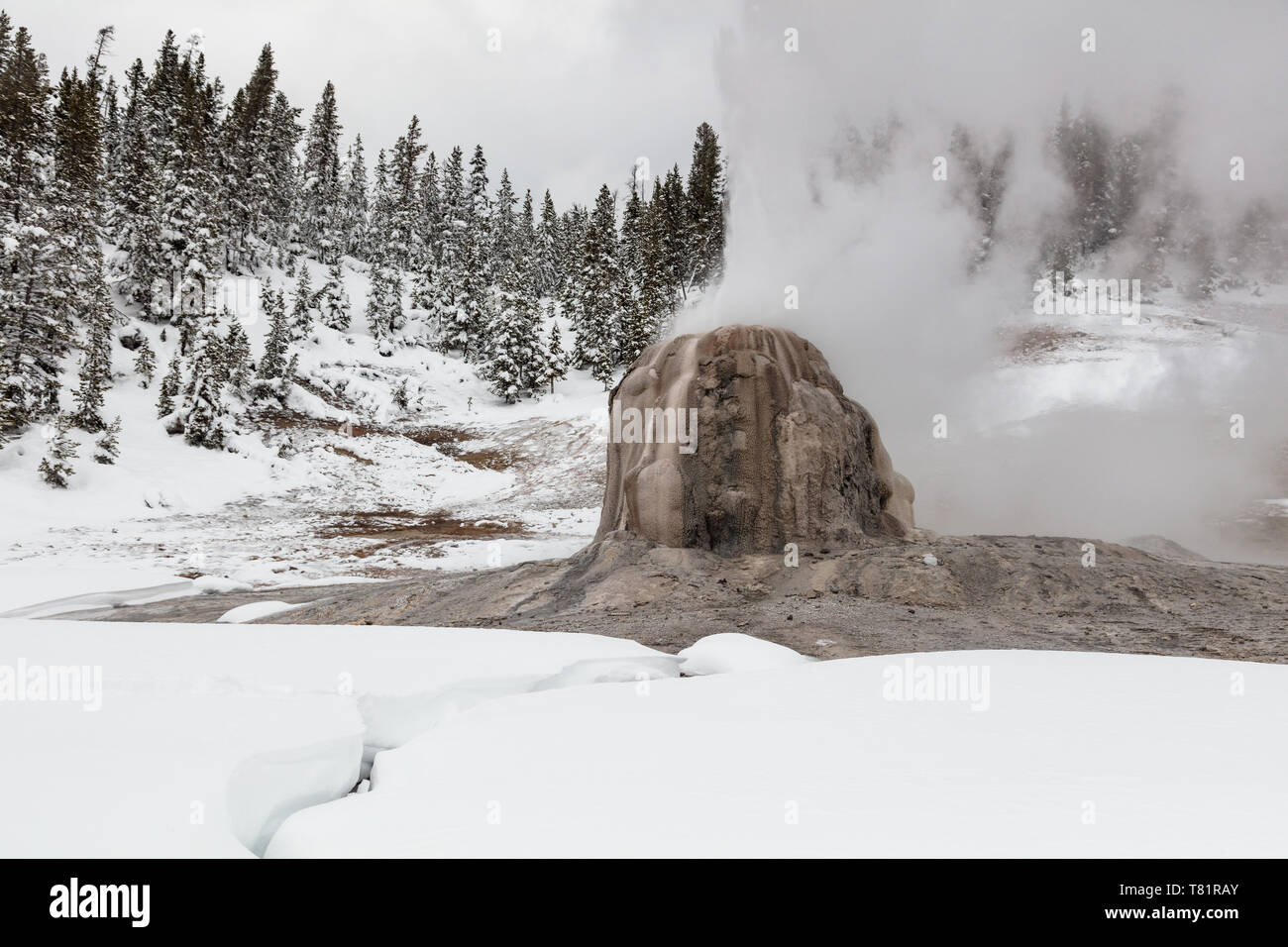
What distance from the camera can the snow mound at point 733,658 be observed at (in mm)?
6020

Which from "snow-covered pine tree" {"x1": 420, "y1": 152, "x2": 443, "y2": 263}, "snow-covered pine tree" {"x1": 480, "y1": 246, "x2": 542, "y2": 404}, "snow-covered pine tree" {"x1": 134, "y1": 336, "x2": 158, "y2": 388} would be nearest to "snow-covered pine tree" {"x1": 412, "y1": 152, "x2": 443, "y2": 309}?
"snow-covered pine tree" {"x1": 420, "y1": 152, "x2": 443, "y2": 263}

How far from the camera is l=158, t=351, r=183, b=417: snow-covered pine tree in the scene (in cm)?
2755

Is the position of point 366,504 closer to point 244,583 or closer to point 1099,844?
point 244,583

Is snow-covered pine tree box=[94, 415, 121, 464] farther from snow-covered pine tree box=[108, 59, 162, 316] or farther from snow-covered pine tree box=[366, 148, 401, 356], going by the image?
snow-covered pine tree box=[366, 148, 401, 356]

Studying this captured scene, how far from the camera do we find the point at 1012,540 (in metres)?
13.1

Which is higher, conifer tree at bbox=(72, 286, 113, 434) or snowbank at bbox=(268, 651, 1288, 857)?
conifer tree at bbox=(72, 286, 113, 434)

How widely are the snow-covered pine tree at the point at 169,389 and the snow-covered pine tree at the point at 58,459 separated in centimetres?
611

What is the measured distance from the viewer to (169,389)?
28188mm

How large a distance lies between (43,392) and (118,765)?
97.8 ft

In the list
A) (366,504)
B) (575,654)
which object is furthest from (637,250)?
(575,654)

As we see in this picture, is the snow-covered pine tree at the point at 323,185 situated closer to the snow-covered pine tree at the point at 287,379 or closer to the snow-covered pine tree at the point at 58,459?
the snow-covered pine tree at the point at 287,379

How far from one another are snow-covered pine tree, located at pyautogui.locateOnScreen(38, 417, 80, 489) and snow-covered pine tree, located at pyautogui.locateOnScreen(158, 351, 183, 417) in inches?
241

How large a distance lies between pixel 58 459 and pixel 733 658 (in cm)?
2390

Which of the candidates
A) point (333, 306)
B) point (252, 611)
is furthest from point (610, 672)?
point (333, 306)
